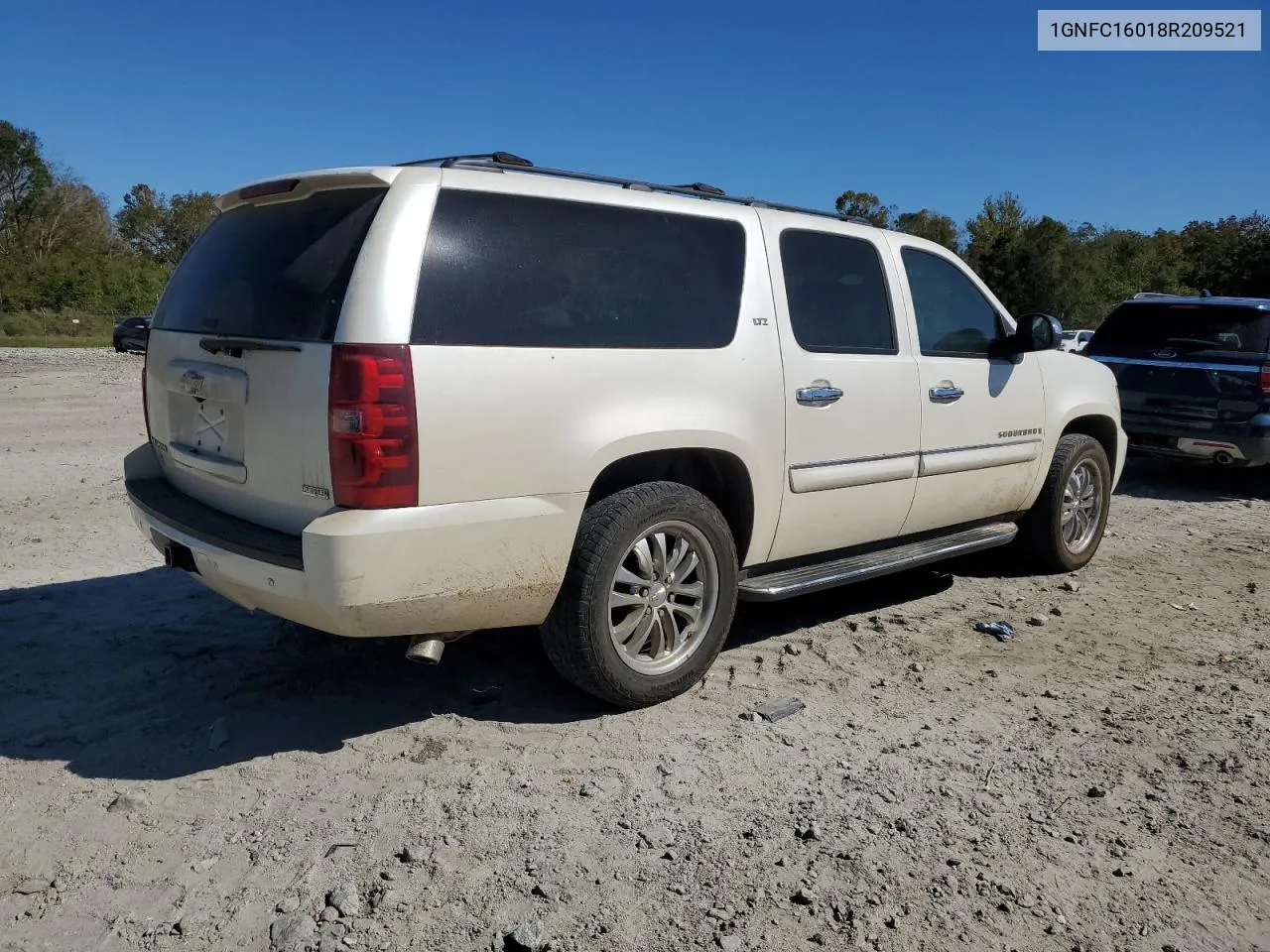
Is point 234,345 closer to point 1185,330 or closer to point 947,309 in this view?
point 947,309

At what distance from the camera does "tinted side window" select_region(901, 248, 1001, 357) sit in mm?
5090

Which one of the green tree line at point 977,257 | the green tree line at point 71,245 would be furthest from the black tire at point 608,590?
the green tree line at point 71,245

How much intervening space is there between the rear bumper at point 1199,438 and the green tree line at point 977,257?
27147 mm

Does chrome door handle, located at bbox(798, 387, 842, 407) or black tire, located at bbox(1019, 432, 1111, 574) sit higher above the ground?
chrome door handle, located at bbox(798, 387, 842, 407)

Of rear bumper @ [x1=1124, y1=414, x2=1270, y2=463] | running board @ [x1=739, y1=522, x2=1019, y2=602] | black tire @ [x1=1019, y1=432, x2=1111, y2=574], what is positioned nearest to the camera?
running board @ [x1=739, y1=522, x2=1019, y2=602]

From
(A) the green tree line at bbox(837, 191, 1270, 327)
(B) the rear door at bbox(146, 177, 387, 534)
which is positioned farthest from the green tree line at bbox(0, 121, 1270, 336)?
(B) the rear door at bbox(146, 177, 387, 534)

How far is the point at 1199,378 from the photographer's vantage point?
887 cm

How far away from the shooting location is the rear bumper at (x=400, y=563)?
3.14 m

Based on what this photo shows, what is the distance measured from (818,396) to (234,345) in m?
2.34

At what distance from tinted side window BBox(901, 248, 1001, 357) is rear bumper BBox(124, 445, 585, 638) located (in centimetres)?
241

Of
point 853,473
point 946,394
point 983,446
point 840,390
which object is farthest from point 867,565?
point 983,446

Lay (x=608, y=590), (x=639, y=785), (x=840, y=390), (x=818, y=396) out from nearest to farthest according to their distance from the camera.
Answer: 1. (x=639, y=785)
2. (x=608, y=590)
3. (x=818, y=396)
4. (x=840, y=390)

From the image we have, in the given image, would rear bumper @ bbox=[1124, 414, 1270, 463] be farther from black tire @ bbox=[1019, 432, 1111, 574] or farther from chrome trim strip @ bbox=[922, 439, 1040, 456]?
chrome trim strip @ bbox=[922, 439, 1040, 456]

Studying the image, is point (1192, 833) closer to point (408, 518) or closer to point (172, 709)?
point (408, 518)
